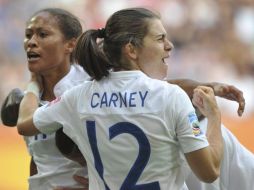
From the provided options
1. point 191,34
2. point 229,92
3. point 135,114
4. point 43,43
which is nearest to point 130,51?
point 135,114

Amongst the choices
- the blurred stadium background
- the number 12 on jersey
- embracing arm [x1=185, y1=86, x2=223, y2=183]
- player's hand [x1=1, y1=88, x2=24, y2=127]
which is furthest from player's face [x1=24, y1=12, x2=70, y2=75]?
the blurred stadium background

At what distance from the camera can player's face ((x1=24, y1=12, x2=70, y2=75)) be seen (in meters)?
3.53

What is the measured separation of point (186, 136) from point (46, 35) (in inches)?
36.8

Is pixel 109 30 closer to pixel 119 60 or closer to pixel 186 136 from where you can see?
pixel 119 60

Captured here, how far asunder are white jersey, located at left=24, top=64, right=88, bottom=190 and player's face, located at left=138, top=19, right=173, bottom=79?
557mm

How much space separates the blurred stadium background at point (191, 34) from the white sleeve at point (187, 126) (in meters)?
6.21

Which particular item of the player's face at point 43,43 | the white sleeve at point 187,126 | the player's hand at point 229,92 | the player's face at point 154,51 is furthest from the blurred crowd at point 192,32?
the white sleeve at point 187,126

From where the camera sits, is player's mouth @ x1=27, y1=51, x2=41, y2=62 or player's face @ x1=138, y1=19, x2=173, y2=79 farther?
player's mouth @ x1=27, y1=51, x2=41, y2=62

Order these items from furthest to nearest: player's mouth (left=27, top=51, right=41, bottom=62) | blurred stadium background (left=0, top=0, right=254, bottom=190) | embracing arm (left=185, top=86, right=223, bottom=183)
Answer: blurred stadium background (left=0, top=0, right=254, bottom=190) → player's mouth (left=27, top=51, right=41, bottom=62) → embracing arm (left=185, top=86, right=223, bottom=183)

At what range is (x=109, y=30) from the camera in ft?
10.0

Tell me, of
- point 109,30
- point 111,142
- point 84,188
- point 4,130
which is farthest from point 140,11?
point 4,130

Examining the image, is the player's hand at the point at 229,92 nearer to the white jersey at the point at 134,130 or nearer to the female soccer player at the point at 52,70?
the white jersey at the point at 134,130

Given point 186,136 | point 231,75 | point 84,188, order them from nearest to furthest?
1. point 186,136
2. point 84,188
3. point 231,75

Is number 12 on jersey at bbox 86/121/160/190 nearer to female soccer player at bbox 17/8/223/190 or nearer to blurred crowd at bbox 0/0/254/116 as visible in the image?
female soccer player at bbox 17/8/223/190
